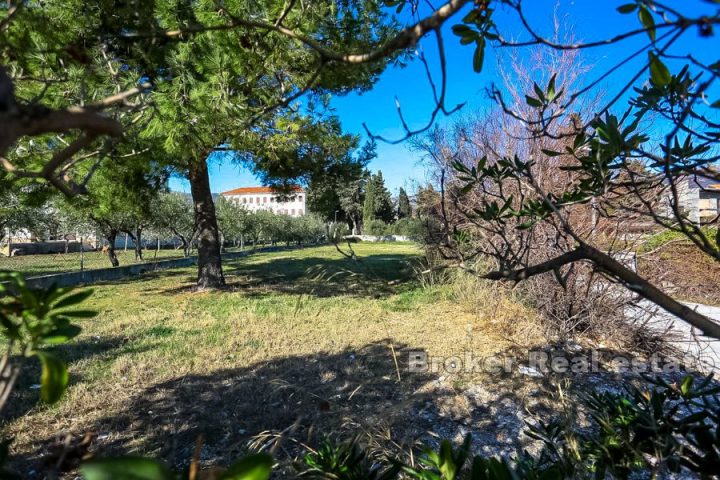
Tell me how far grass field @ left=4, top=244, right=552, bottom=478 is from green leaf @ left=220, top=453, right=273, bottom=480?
0.19 metres

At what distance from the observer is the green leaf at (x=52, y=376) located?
41 cm

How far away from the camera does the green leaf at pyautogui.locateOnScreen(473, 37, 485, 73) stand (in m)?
0.84

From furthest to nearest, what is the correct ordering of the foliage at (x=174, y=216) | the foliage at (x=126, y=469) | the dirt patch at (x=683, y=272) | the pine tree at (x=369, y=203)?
1. the pine tree at (x=369, y=203)
2. the foliage at (x=174, y=216)
3. the dirt patch at (x=683, y=272)
4. the foliage at (x=126, y=469)

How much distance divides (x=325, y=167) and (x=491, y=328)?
4.88 m

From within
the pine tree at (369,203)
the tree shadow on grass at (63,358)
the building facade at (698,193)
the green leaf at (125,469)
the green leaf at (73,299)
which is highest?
the pine tree at (369,203)

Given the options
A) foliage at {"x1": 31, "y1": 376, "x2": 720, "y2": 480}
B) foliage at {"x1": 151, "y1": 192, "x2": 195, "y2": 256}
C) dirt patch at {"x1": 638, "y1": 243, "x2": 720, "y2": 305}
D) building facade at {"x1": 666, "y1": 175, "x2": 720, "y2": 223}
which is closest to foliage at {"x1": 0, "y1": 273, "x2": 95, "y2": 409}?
foliage at {"x1": 31, "y1": 376, "x2": 720, "y2": 480}

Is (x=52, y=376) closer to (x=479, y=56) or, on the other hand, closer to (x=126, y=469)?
(x=126, y=469)

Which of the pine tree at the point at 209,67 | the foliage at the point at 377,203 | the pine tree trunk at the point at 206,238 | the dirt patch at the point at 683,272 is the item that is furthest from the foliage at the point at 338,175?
the foliage at the point at 377,203

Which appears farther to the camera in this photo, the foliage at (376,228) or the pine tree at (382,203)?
the pine tree at (382,203)

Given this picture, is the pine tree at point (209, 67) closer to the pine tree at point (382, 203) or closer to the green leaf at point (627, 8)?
the green leaf at point (627, 8)

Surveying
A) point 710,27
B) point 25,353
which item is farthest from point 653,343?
point 25,353

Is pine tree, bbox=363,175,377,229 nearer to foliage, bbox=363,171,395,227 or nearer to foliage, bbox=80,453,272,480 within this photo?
foliage, bbox=363,171,395,227

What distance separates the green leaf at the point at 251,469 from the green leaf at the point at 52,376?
21 cm

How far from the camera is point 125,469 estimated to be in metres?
0.31
